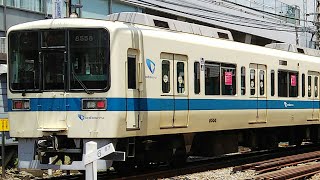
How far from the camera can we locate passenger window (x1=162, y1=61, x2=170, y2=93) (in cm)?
1085

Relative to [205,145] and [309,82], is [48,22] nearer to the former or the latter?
[205,145]

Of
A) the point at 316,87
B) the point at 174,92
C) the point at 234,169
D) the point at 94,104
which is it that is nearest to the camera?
the point at 94,104

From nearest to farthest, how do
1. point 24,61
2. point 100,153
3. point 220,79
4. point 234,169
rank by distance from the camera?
point 100,153 → point 24,61 → point 234,169 → point 220,79

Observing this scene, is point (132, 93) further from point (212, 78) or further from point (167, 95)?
point (212, 78)

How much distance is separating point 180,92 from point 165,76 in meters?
0.59

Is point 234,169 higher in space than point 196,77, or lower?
lower

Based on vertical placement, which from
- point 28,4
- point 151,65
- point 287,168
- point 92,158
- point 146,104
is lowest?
point 287,168

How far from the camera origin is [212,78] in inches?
486

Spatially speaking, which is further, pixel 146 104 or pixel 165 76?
pixel 165 76

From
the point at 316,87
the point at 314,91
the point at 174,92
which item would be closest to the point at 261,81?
the point at 314,91

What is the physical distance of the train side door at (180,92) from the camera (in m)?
11.2

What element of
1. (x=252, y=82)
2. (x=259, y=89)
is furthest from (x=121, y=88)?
(x=259, y=89)

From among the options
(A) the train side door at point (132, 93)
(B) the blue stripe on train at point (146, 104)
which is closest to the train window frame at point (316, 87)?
(B) the blue stripe on train at point (146, 104)

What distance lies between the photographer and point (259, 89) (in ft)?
46.0
